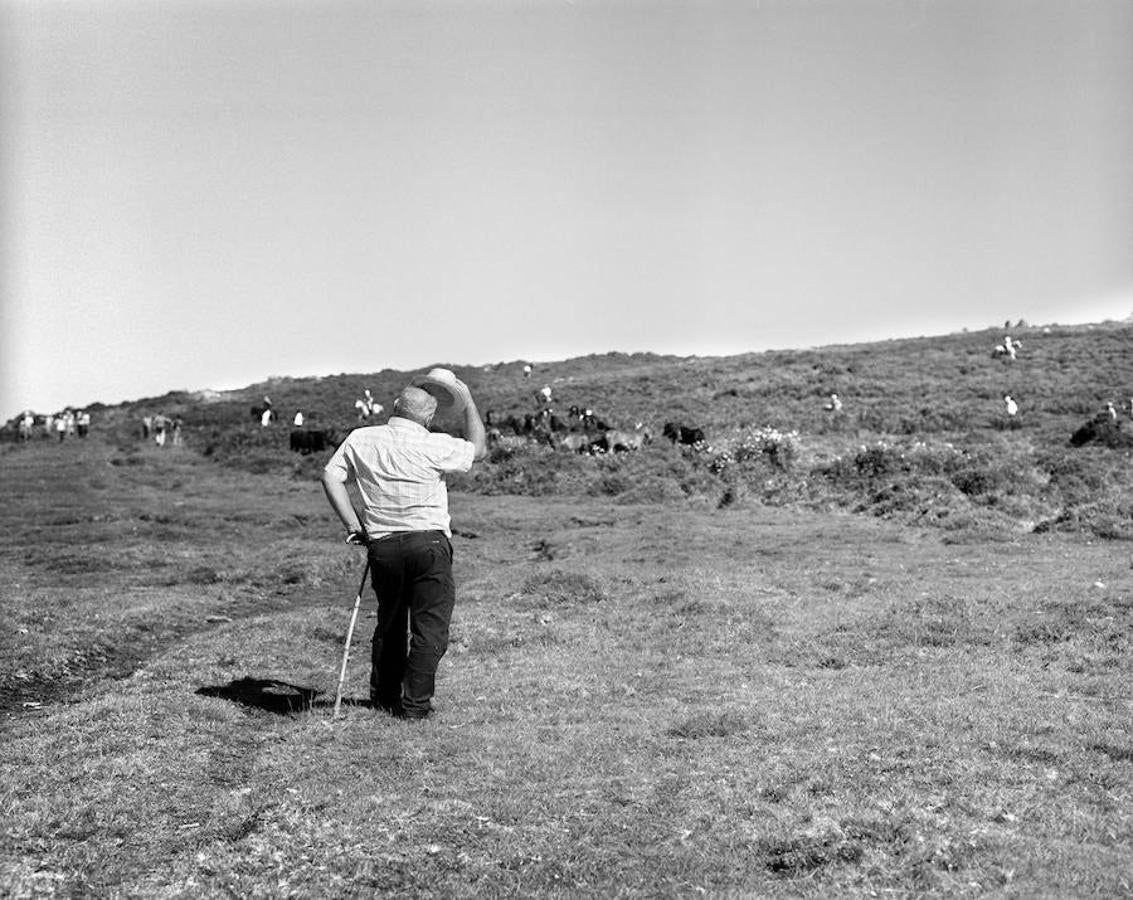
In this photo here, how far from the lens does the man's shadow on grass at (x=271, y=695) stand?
840 centimetres

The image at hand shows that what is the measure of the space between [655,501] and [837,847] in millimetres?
26646

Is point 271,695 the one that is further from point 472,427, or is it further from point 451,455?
point 472,427

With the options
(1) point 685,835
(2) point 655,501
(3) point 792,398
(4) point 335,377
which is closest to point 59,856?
(1) point 685,835

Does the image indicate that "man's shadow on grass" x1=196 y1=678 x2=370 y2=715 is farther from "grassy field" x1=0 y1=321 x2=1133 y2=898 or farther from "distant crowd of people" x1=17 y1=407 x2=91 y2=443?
"distant crowd of people" x1=17 y1=407 x2=91 y2=443

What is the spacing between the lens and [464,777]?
6465 millimetres

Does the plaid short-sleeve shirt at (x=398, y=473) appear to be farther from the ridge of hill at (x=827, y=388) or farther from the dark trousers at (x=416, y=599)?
the ridge of hill at (x=827, y=388)

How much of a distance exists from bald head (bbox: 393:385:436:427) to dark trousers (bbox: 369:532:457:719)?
906 mm

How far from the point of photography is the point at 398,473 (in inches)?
309

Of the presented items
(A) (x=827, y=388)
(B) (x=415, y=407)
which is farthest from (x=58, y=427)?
(B) (x=415, y=407)

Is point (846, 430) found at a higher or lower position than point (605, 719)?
higher

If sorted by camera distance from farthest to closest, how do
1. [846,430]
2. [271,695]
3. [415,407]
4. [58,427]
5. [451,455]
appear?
[58,427], [846,430], [271,695], [415,407], [451,455]

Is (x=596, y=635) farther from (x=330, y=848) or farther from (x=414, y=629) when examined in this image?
(x=330, y=848)

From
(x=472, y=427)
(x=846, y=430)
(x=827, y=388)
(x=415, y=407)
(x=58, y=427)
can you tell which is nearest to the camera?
(x=415, y=407)

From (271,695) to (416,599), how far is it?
2.02m
